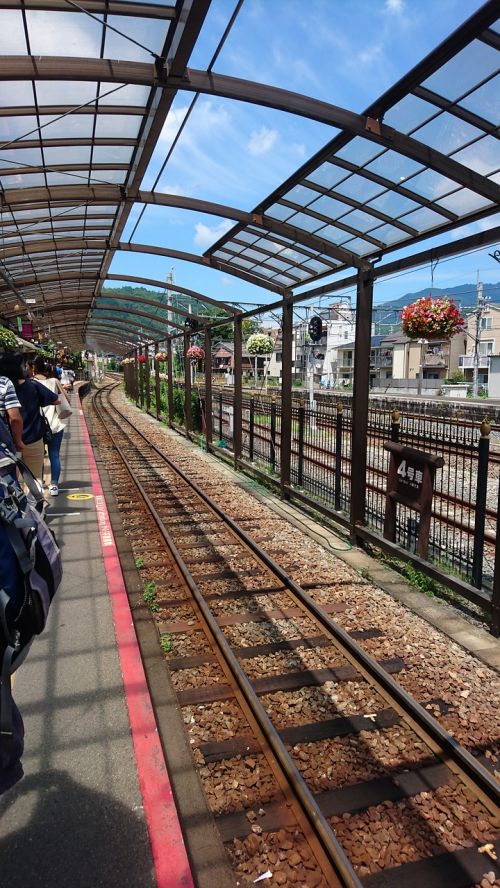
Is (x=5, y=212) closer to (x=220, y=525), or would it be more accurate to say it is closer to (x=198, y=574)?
(x=220, y=525)

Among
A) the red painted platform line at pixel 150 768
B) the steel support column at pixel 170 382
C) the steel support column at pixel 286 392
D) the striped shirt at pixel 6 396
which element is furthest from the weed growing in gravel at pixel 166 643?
the steel support column at pixel 170 382

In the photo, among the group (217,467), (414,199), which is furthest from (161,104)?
(217,467)

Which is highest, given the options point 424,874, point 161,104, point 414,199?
point 161,104

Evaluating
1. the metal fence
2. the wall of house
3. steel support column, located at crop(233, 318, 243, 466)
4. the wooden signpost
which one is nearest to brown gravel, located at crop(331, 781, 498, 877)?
the metal fence

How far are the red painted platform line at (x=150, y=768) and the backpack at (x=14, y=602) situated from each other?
0.93 m

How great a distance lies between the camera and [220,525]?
26.6ft

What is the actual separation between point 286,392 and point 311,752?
668 cm

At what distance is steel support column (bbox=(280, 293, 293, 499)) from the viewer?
888 cm

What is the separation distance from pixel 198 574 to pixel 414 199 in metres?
5.08

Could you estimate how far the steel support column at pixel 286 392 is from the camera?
8883mm

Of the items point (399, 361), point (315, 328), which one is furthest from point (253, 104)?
point (399, 361)

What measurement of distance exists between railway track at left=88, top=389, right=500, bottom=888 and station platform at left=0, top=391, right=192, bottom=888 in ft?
1.14

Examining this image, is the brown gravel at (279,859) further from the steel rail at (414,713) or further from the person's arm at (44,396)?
the person's arm at (44,396)

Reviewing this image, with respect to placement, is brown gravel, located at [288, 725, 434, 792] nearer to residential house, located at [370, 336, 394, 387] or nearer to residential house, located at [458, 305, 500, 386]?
residential house, located at [458, 305, 500, 386]
